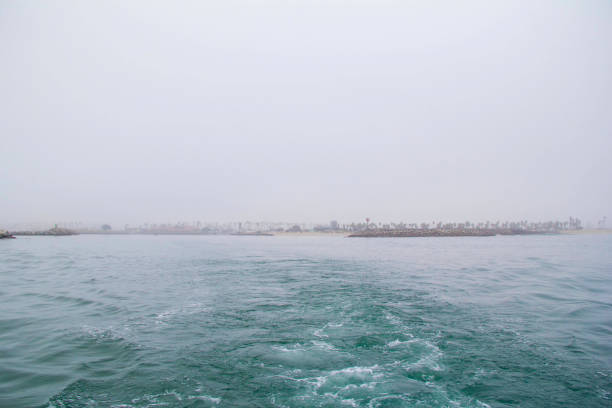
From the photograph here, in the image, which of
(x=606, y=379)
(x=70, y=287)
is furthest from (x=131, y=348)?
(x=70, y=287)

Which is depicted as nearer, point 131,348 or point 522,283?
point 131,348

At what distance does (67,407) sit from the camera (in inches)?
223

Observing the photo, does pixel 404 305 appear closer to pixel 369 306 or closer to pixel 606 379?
pixel 369 306

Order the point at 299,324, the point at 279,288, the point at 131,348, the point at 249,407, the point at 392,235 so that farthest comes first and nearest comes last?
the point at 392,235, the point at 279,288, the point at 299,324, the point at 131,348, the point at 249,407

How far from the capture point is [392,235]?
122250mm

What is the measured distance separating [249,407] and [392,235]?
122666 millimetres

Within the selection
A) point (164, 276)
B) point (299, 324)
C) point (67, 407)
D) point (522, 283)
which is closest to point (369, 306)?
point (299, 324)

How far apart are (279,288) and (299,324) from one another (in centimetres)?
680

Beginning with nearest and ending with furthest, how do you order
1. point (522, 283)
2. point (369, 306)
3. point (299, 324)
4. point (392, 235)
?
point (299, 324), point (369, 306), point (522, 283), point (392, 235)

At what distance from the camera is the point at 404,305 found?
13.0 m

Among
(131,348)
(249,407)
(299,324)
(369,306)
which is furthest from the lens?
(369,306)

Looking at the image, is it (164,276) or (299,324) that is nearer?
(299,324)

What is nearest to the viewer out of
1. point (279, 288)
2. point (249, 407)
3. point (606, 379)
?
point (249, 407)

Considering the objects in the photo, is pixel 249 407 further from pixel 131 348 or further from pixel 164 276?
pixel 164 276
